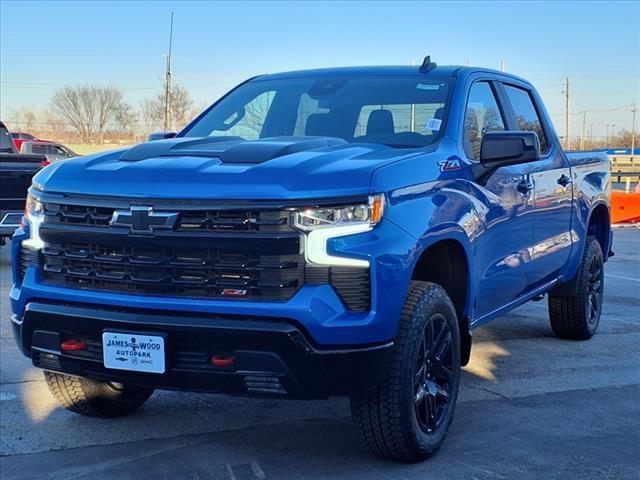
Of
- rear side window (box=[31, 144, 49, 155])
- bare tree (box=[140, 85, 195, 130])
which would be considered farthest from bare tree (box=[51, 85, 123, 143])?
rear side window (box=[31, 144, 49, 155])

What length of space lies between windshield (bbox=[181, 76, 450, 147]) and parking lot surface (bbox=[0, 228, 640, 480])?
1.55 metres

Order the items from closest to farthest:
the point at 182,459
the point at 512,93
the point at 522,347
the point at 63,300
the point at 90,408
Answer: the point at 63,300 < the point at 182,459 < the point at 90,408 < the point at 512,93 < the point at 522,347

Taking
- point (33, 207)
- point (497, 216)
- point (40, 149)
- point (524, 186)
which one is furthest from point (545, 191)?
point (40, 149)

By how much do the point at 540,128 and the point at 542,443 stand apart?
2652mm

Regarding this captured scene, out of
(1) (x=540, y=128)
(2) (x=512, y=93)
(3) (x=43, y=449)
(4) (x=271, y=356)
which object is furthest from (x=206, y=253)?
(1) (x=540, y=128)

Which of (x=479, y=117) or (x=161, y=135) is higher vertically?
(x=479, y=117)

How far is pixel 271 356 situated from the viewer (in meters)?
3.23

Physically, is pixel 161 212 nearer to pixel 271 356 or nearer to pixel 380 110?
pixel 271 356

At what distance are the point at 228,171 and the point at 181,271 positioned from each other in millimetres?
455

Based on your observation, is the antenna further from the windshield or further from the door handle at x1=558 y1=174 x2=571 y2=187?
the door handle at x1=558 y1=174 x2=571 y2=187

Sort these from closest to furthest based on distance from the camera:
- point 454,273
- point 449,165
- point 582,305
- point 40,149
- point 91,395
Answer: point 449,165
point 454,273
point 91,395
point 582,305
point 40,149

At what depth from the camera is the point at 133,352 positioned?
11.2 feet

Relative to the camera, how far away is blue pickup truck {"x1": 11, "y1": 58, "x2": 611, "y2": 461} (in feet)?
10.6

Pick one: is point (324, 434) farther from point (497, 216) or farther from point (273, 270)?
point (497, 216)
